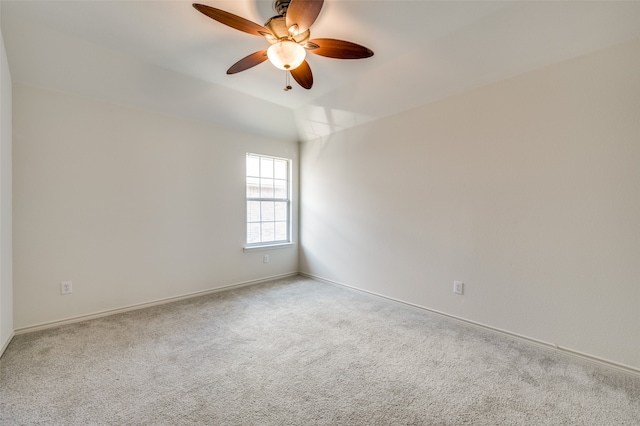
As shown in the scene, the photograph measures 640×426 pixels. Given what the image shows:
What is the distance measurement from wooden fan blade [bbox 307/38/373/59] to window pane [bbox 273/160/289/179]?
263cm

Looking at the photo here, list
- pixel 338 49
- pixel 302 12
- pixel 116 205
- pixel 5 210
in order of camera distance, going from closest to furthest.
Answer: pixel 302 12
pixel 338 49
pixel 5 210
pixel 116 205

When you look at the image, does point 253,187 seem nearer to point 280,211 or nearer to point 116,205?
point 280,211

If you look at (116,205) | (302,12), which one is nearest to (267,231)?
(116,205)

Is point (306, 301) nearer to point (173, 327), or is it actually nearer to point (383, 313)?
point (383, 313)

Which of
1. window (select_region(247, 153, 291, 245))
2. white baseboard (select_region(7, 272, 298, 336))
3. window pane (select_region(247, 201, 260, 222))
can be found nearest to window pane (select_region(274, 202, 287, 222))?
window (select_region(247, 153, 291, 245))

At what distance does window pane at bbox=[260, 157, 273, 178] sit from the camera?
14.1 ft

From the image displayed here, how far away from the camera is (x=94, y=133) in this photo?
2.81 meters

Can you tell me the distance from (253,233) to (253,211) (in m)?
0.34

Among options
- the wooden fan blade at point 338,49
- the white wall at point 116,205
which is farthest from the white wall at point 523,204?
the white wall at point 116,205

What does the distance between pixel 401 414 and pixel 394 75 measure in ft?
9.31

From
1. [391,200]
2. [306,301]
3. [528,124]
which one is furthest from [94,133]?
[528,124]

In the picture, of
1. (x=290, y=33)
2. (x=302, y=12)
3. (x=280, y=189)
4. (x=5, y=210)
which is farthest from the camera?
(x=280, y=189)

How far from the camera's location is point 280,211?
4.56m

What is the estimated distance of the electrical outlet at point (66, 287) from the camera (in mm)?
2678
